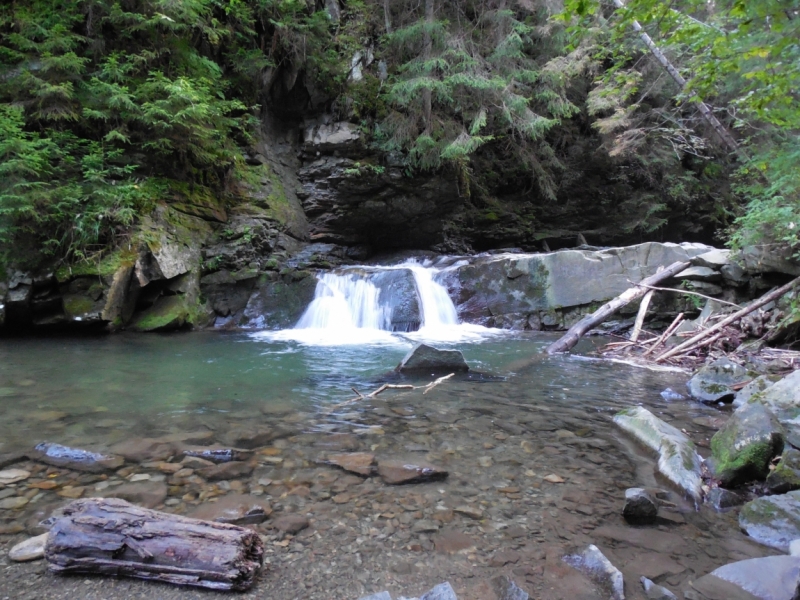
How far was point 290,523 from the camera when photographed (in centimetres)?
240

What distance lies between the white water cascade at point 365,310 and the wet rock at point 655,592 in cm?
831

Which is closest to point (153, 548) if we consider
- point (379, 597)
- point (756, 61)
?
point (379, 597)

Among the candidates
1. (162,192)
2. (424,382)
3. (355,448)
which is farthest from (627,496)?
(162,192)

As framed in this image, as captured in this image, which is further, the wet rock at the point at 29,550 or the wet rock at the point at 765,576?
the wet rock at the point at 29,550

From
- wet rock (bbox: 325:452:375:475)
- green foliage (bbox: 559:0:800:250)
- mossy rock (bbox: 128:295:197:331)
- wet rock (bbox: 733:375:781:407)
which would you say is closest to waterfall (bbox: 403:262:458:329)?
mossy rock (bbox: 128:295:197:331)

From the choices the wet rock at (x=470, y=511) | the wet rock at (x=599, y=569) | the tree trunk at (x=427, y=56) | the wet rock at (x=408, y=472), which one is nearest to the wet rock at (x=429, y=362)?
the wet rock at (x=408, y=472)

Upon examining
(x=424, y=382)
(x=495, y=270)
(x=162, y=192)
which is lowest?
(x=424, y=382)

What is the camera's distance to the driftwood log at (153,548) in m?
1.79

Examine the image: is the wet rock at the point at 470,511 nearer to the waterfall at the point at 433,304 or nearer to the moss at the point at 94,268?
the waterfall at the point at 433,304

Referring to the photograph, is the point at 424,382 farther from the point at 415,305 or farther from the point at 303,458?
→ the point at 415,305

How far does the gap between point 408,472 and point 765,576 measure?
6.25 feet

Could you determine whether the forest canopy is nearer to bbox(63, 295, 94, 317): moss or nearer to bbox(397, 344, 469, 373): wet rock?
bbox(63, 295, 94, 317): moss

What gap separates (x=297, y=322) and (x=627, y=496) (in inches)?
381

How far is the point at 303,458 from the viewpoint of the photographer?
10.6 ft
